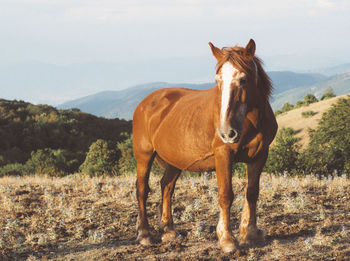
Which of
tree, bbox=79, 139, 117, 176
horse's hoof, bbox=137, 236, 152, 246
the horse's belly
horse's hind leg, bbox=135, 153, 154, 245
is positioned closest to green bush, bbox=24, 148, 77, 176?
tree, bbox=79, 139, 117, 176

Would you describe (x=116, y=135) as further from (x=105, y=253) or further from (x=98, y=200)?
(x=105, y=253)

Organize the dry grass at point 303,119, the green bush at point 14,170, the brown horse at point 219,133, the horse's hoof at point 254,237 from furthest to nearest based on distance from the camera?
the dry grass at point 303,119, the green bush at point 14,170, the horse's hoof at point 254,237, the brown horse at point 219,133

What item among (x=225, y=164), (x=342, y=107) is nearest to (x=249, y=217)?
(x=225, y=164)

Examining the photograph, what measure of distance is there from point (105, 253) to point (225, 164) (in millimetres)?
2415

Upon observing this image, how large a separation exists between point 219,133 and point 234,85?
2.19 feet

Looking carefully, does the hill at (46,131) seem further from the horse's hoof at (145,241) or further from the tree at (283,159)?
the horse's hoof at (145,241)

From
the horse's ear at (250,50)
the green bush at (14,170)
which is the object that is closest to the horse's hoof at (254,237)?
the horse's ear at (250,50)

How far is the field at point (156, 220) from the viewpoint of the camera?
5.91 meters

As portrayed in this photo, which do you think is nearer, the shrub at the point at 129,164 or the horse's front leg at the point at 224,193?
the horse's front leg at the point at 224,193

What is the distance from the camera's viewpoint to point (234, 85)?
501cm

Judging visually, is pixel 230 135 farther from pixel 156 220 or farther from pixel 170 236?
pixel 156 220

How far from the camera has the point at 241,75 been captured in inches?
198

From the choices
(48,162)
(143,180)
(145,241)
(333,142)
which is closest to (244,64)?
(143,180)

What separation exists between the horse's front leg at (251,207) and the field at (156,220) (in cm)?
20
